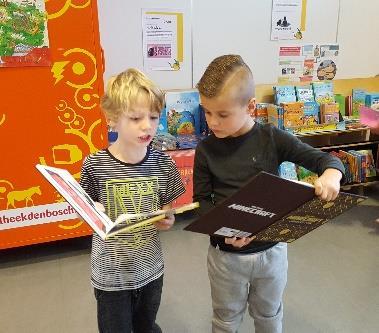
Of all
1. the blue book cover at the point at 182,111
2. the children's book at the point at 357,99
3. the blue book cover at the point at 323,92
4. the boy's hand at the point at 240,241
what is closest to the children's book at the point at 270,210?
the boy's hand at the point at 240,241

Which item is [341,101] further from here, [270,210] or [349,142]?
[270,210]

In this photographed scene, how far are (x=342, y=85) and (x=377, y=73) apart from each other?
0.42 metres

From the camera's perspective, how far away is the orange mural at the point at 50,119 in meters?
2.21

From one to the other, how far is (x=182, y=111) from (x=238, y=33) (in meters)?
0.79

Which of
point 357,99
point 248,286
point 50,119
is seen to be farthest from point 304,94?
point 248,286

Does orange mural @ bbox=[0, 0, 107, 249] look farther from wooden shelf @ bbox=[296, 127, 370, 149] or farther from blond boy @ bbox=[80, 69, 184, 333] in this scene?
wooden shelf @ bbox=[296, 127, 370, 149]

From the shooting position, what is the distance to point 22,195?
236 centimetres

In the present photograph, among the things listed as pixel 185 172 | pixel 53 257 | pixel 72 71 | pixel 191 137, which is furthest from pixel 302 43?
pixel 53 257

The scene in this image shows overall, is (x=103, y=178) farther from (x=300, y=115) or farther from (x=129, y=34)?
(x=300, y=115)

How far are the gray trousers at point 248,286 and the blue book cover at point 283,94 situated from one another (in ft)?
7.09

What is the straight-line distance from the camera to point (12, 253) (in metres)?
2.68

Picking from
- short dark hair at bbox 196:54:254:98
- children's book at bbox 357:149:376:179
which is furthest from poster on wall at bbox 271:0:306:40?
short dark hair at bbox 196:54:254:98

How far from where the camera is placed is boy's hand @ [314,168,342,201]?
3.38ft

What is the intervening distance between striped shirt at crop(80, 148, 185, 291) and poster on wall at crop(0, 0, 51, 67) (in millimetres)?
1199
